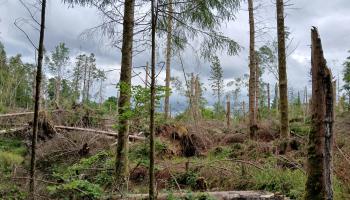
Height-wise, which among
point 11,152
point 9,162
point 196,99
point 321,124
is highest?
point 196,99

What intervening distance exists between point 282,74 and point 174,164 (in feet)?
12.3

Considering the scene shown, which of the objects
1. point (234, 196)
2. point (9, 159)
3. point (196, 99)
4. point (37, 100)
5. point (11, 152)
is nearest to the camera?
point (37, 100)

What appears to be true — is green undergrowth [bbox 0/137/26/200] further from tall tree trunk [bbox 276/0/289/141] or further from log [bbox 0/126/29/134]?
tall tree trunk [bbox 276/0/289/141]

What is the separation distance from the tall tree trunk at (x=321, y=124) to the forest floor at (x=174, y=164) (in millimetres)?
1912

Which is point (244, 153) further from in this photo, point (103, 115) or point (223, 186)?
point (103, 115)

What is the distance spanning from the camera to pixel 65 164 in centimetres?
1099

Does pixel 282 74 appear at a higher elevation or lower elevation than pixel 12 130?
higher

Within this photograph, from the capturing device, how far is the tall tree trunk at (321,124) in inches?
147

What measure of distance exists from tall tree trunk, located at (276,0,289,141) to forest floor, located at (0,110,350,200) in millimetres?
526

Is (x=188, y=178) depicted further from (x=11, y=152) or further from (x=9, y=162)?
(x=11, y=152)

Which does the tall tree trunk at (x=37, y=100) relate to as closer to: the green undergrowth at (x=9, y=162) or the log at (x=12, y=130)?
the green undergrowth at (x=9, y=162)

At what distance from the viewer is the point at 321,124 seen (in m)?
3.74

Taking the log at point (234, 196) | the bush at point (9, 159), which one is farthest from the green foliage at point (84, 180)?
the bush at point (9, 159)

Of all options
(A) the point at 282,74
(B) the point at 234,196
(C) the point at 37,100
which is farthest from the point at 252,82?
(C) the point at 37,100
